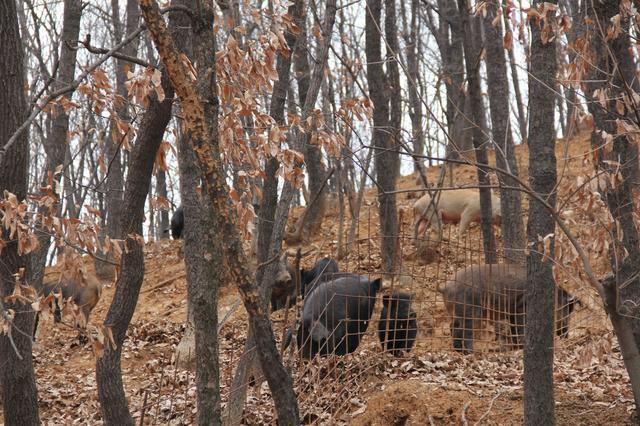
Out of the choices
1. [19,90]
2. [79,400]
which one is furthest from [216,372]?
[79,400]

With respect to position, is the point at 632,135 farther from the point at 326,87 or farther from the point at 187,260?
the point at 326,87

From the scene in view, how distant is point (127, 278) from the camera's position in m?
6.37

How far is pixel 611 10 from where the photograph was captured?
541 centimetres

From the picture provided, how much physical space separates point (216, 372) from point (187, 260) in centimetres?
245

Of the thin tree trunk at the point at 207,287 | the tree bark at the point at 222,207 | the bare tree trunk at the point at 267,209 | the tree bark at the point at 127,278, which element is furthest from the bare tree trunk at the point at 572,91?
the tree bark at the point at 127,278

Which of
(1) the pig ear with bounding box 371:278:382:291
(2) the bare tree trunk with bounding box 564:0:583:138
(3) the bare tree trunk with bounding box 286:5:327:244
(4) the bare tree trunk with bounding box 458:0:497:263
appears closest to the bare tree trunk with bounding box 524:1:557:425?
(2) the bare tree trunk with bounding box 564:0:583:138

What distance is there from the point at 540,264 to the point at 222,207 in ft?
6.97

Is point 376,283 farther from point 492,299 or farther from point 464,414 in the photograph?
point 464,414

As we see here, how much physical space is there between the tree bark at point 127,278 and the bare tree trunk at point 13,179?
0.60 m

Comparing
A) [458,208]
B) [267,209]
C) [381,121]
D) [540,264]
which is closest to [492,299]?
[267,209]

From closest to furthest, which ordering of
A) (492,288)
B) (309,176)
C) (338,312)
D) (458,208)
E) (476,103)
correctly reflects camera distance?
(338,312)
(492,288)
(476,103)
(309,176)
(458,208)

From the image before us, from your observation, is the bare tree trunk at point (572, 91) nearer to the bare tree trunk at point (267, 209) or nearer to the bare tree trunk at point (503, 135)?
the bare tree trunk at point (267, 209)

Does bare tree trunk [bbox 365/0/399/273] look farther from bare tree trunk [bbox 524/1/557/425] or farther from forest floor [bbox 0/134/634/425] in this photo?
bare tree trunk [bbox 524/1/557/425]

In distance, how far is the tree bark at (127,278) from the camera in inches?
243
